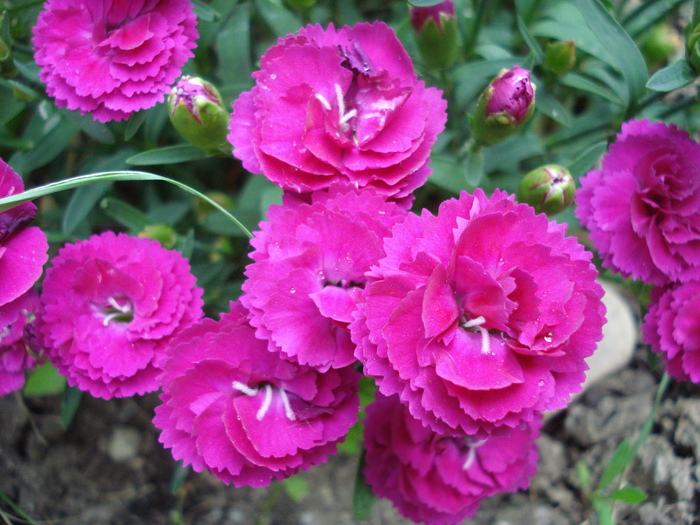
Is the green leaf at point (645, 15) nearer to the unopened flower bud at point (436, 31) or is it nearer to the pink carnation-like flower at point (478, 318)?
the unopened flower bud at point (436, 31)

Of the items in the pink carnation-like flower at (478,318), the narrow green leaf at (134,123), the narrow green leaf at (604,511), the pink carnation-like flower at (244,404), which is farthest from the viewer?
the narrow green leaf at (604,511)

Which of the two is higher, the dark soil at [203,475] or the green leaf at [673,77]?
the green leaf at [673,77]

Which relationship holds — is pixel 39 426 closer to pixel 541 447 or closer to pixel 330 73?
pixel 330 73

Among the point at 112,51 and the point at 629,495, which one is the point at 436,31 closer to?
the point at 112,51

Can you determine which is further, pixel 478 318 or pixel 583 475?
pixel 583 475

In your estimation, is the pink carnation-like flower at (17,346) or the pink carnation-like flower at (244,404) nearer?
the pink carnation-like flower at (244,404)

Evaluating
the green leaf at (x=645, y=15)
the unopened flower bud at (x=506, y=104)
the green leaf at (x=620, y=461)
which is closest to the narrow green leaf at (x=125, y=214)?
the unopened flower bud at (x=506, y=104)

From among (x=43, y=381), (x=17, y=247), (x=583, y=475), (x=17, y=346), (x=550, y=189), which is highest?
(x=550, y=189)

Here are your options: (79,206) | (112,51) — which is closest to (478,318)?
(112,51)

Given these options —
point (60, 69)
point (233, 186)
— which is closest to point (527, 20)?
point (233, 186)
